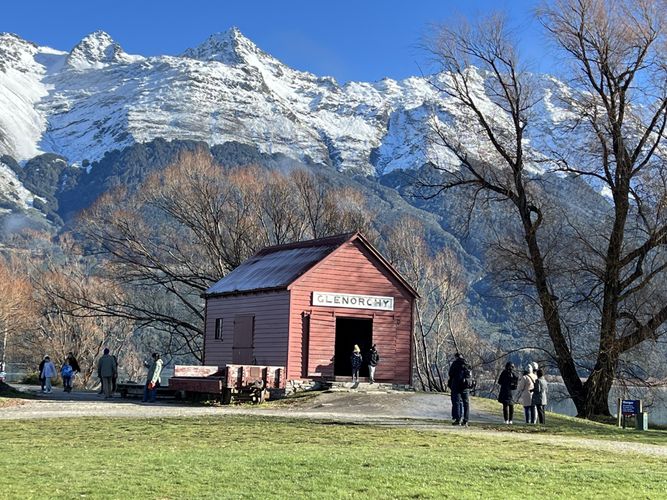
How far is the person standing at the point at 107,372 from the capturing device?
1358 inches

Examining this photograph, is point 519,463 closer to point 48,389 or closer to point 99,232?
point 48,389

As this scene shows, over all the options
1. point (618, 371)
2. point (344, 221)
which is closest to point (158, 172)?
point (344, 221)

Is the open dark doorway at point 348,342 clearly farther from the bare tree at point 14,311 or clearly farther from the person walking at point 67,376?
the bare tree at point 14,311

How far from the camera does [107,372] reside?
3481 centimetres

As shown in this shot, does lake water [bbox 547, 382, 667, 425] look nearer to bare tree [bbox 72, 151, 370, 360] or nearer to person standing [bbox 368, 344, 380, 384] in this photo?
person standing [bbox 368, 344, 380, 384]

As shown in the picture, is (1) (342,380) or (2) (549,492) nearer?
(2) (549,492)

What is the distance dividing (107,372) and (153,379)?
160 inches

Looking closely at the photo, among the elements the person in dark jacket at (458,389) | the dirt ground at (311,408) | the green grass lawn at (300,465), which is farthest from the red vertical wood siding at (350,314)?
the green grass lawn at (300,465)

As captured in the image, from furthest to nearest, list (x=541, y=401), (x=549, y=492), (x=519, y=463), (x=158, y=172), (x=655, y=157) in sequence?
(x=158, y=172) < (x=655, y=157) < (x=541, y=401) < (x=519, y=463) < (x=549, y=492)

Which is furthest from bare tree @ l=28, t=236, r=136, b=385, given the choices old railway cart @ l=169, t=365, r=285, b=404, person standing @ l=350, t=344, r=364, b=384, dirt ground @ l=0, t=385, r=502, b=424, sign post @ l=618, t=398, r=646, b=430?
sign post @ l=618, t=398, r=646, b=430

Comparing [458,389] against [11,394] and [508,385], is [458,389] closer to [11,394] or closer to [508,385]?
[508,385]

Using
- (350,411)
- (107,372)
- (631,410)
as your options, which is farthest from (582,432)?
(107,372)

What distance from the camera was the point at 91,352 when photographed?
69000 millimetres

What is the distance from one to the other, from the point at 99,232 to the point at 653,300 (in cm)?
2854
